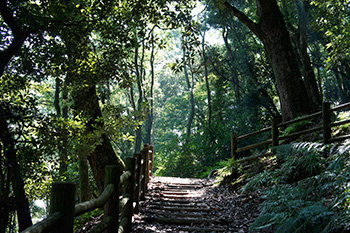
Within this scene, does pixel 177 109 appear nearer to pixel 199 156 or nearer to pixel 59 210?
pixel 199 156

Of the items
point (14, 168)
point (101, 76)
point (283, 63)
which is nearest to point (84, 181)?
point (101, 76)

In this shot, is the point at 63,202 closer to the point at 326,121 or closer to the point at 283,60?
the point at 326,121

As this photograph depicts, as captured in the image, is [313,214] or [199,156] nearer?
[313,214]

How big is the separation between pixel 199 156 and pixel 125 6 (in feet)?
42.6

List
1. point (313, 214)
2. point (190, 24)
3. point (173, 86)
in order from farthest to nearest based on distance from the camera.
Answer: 1. point (173, 86)
2. point (190, 24)
3. point (313, 214)

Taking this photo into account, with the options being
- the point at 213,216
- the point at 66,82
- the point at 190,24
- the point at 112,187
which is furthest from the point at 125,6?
the point at 213,216

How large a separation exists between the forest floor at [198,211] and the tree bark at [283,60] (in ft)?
11.7

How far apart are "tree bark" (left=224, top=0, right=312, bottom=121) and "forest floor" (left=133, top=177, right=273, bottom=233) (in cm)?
356

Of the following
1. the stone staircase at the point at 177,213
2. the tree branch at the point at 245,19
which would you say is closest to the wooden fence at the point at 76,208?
the stone staircase at the point at 177,213

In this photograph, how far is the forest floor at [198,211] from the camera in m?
5.39

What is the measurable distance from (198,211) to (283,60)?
622 centimetres

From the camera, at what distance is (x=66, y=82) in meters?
6.30

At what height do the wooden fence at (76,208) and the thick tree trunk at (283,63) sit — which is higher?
the thick tree trunk at (283,63)

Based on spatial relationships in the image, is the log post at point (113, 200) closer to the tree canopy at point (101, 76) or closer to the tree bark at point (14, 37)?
the tree canopy at point (101, 76)
